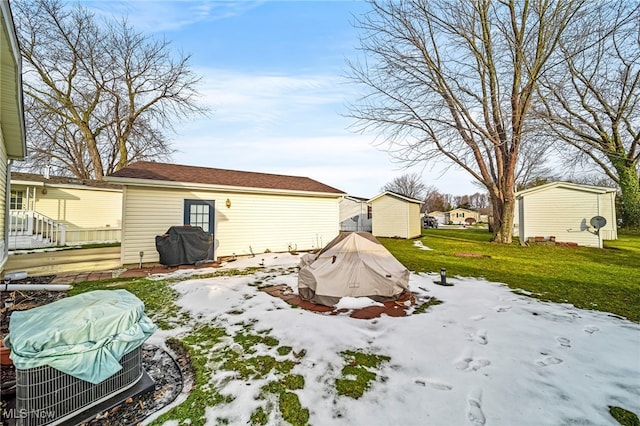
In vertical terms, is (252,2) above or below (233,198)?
above

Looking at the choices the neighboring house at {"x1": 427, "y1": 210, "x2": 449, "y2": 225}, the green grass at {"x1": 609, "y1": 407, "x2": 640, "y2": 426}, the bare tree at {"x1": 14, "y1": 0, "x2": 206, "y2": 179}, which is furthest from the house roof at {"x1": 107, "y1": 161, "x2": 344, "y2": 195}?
the neighboring house at {"x1": 427, "y1": 210, "x2": 449, "y2": 225}

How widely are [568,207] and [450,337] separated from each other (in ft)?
50.6

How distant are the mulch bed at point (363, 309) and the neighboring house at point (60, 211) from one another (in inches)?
484

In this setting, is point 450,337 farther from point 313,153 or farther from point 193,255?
point 313,153

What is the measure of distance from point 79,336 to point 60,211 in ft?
50.6

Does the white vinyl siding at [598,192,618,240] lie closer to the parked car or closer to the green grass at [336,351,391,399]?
the parked car

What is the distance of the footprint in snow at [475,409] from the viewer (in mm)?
2110

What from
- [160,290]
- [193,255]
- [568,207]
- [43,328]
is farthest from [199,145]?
[568,207]

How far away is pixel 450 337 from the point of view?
3.56 metres

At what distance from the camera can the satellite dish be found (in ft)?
40.1

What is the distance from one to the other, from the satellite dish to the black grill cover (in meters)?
17.1

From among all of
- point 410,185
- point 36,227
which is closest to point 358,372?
point 36,227

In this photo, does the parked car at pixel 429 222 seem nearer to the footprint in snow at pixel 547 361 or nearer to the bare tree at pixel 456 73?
the bare tree at pixel 456 73

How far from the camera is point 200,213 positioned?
29.4 feet
